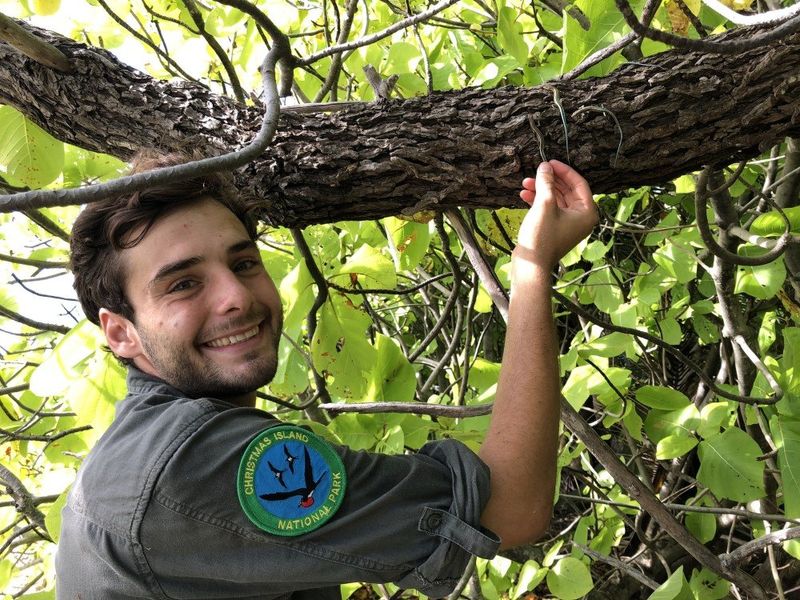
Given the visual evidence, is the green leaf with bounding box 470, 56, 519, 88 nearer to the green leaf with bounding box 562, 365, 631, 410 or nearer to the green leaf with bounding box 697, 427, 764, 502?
the green leaf with bounding box 562, 365, 631, 410

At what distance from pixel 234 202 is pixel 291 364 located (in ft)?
1.78

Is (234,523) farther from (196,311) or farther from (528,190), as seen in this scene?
(528,190)

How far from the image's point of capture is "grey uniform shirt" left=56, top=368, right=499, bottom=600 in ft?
3.03

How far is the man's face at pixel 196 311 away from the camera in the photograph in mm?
1122

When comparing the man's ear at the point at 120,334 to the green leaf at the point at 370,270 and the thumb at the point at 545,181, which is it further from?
the thumb at the point at 545,181

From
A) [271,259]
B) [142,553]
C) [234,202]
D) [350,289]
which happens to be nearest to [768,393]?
[350,289]

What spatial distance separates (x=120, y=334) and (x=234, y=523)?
1.50ft

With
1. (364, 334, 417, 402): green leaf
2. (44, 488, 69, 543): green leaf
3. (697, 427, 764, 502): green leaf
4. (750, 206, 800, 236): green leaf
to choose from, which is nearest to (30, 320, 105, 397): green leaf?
(44, 488, 69, 543): green leaf

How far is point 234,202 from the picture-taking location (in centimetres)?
129

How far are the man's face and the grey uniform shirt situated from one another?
14cm

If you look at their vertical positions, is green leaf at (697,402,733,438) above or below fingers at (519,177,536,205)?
below

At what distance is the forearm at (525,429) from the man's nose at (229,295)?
39 cm

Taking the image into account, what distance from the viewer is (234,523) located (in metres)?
0.92

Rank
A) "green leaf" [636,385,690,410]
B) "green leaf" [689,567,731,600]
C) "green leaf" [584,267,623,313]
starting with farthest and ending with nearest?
"green leaf" [584,267,623,313] → "green leaf" [689,567,731,600] → "green leaf" [636,385,690,410]
